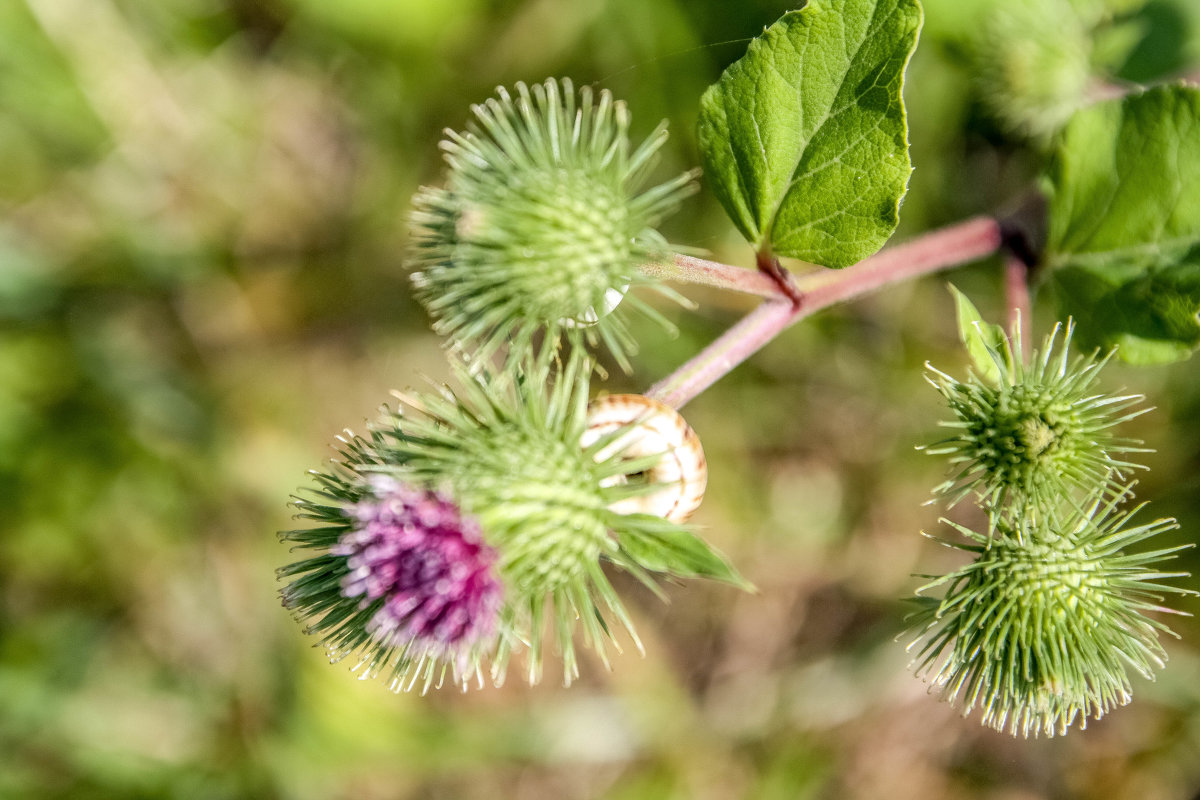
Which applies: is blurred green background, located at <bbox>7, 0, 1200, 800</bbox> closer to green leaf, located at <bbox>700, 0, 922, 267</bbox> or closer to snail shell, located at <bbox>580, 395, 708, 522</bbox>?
green leaf, located at <bbox>700, 0, 922, 267</bbox>

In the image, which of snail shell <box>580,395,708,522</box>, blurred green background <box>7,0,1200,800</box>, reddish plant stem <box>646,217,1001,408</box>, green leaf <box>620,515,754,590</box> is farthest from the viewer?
blurred green background <box>7,0,1200,800</box>

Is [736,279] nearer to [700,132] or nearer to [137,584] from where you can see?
[700,132]

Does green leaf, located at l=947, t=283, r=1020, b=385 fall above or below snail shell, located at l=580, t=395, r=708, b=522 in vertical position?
above

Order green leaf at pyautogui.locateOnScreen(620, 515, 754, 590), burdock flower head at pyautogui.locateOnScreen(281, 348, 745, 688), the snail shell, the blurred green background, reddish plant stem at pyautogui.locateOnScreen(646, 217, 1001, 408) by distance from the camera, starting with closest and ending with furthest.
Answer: green leaf at pyautogui.locateOnScreen(620, 515, 754, 590) → burdock flower head at pyautogui.locateOnScreen(281, 348, 745, 688) → the snail shell → reddish plant stem at pyautogui.locateOnScreen(646, 217, 1001, 408) → the blurred green background

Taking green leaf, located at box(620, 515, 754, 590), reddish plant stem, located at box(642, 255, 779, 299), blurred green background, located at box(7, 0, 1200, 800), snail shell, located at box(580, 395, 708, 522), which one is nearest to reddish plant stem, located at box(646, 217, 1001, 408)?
reddish plant stem, located at box(642, 255, 779, 299)

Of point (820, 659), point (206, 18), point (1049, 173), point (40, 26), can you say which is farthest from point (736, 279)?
point (40, 26)

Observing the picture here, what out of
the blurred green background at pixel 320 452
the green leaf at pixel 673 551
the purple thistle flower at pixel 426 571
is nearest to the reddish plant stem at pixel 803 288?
the green leaf at pixel 673 551

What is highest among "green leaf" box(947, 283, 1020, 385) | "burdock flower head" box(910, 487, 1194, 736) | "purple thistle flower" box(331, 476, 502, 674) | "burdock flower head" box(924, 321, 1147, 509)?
"green leaf" box(947, 283, 1020, 385)
